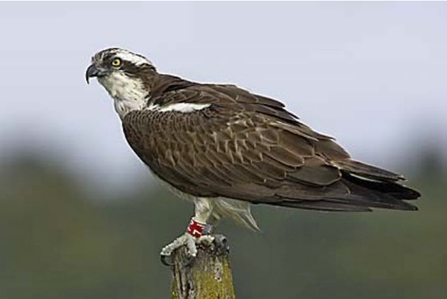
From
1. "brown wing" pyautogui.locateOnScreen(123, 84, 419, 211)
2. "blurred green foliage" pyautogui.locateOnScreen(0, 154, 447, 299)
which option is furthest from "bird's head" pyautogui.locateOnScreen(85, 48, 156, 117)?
"blurred green foliage" pyautogui.locateOnScreen(0, 154, 447, 299)

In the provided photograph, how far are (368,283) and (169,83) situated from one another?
84.1ft

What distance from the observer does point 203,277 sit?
12453mm

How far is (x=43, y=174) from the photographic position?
221 feet

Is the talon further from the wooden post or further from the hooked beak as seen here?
the hooked beak

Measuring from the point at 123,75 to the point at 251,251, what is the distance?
25.2 metres

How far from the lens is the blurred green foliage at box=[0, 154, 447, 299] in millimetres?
39594

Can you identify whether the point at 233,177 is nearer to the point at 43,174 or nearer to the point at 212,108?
the point at 212,108

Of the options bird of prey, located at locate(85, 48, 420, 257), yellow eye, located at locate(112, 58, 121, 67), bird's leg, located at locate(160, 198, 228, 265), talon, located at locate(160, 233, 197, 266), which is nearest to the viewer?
talon, located at locate(160, 233, 197, 266)

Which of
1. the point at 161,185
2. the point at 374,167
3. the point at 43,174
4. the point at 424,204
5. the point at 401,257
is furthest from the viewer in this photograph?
the point at 43,174

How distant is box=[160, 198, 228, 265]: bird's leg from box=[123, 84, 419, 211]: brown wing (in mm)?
130

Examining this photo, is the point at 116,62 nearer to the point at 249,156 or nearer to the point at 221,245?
the point at 249,156

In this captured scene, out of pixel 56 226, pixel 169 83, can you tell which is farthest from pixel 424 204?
pixel 169 83

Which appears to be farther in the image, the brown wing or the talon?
the brown wing

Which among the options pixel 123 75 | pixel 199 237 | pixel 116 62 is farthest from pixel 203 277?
pixel 116 62
